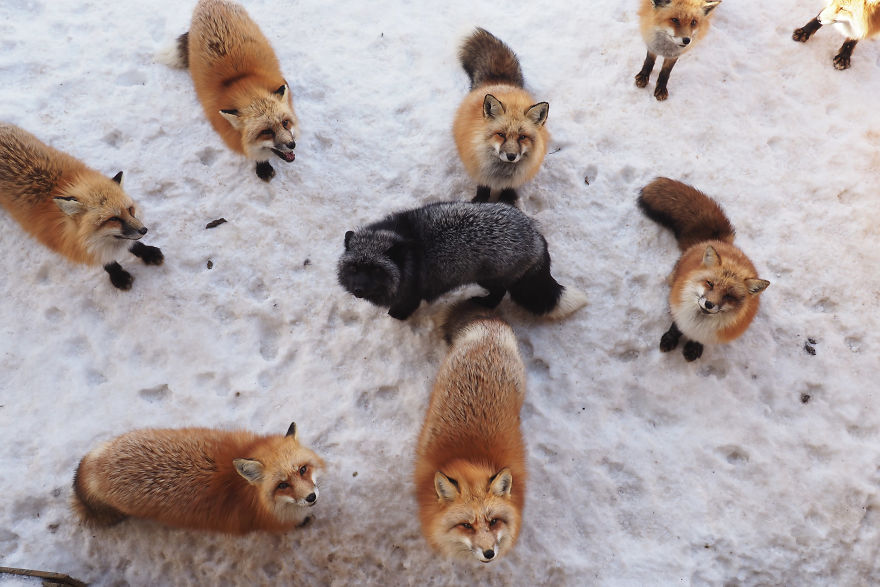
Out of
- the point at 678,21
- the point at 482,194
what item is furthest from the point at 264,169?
the point at 678,21

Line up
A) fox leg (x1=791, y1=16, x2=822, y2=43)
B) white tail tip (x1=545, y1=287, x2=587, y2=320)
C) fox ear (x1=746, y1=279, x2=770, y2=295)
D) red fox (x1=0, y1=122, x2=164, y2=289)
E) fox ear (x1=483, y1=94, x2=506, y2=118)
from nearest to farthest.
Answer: fox ear (x1=746, y1=279, x2=770, y2=295) → red fox (x1=0, y1=122, x2=164, y2=289) → fox ear (x1=483, y1=94, x2=506, y2=118) → white tail tip (x1=545, y1=287, x2=587, y2=320) → fox leg (x1=791, y1=16, x2=822, y2=43)

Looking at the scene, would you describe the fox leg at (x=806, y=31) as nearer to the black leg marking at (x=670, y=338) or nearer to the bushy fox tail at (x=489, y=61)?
the bushy fox tail at (x=489, y=61)

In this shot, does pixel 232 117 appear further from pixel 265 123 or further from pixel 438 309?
pixel 438 309

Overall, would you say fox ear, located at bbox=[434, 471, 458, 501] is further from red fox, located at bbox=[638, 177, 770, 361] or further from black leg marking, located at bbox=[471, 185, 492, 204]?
black leg marking, located at bbox=[471, 185, 492, 204]

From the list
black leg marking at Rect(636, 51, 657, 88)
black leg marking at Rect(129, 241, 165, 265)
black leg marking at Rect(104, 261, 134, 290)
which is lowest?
black leg marking at Rect(104, 261, 134, 290)

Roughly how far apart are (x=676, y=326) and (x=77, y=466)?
414 centimetres

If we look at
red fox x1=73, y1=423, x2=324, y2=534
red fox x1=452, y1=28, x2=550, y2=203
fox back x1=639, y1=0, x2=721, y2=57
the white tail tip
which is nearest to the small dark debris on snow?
red fox x1=73, y1=423, x2=324, y2=534

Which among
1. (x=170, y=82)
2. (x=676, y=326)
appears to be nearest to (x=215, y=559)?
(x=676, y=326)

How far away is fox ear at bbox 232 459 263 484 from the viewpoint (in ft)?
9.36

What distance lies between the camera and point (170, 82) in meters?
4.93

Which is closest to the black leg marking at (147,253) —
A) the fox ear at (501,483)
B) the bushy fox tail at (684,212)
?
the fox ear at (501,483)

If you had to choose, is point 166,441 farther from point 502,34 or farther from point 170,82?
point 502,34

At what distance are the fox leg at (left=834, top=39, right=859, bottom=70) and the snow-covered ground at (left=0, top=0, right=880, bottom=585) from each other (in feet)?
0.30

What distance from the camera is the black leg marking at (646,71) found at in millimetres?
4727
